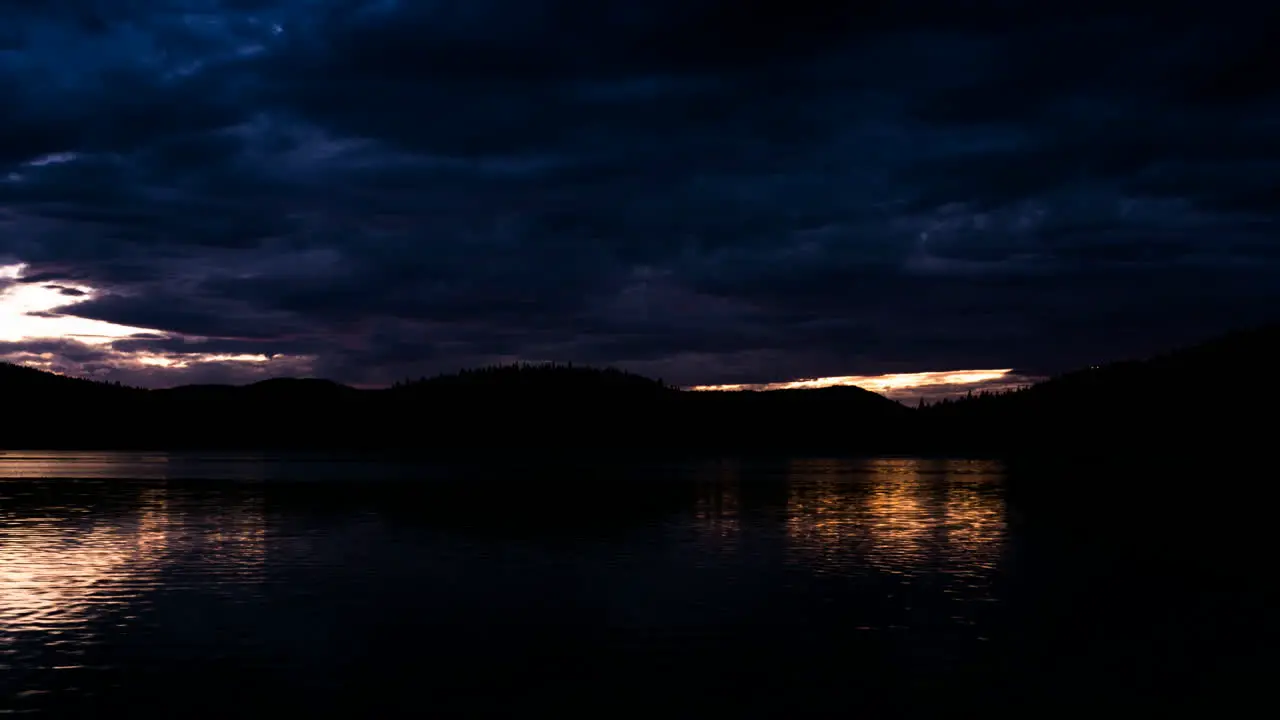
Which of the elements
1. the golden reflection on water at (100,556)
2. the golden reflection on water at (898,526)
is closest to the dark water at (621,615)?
the golden reflection on water at (100,556)

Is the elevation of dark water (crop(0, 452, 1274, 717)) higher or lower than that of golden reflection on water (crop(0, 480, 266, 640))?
lower

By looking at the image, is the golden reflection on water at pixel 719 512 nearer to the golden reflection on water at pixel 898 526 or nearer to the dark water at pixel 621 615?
the dark water at pixel 621 615

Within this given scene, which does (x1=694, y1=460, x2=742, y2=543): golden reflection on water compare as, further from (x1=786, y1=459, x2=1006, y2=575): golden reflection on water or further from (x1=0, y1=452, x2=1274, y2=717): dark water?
(x1=786, y1=459, x2=1006, y2=575): golden reflection on water

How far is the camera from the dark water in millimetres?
28922

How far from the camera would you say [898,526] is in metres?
77.4

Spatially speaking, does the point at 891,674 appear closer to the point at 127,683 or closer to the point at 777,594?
the point at 777,594

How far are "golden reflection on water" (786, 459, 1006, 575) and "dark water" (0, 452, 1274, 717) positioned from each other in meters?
0.51

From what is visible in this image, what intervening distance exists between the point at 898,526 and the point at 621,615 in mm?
41545

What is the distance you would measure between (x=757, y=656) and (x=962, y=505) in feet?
238

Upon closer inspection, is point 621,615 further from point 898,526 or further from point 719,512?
point 719,512

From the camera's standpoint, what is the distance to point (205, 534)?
68.2 m

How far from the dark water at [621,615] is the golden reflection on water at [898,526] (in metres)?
0.51

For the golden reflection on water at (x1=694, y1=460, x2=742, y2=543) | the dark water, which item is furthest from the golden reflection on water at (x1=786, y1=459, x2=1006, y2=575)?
the golden reflection on water at (x1=694, y1=460, x2=742, y2=543)

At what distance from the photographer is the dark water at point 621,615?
1139 inches
